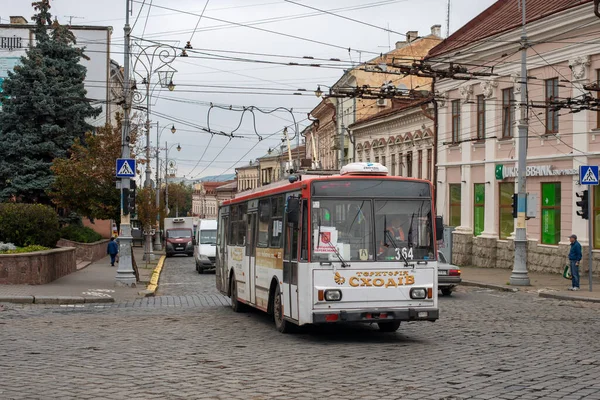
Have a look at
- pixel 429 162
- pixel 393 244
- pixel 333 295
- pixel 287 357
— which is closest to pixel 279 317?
pixel 333 295

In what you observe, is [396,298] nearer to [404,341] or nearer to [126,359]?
[404,341]

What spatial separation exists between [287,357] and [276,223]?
12.8ft

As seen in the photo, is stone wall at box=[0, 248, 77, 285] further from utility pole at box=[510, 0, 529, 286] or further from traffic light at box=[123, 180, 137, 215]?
utility pole at box=[510, 0, 529, 286]

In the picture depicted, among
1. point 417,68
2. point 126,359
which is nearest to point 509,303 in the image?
point 417,68

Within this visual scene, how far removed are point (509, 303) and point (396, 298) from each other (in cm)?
925

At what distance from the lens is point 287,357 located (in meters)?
12.0

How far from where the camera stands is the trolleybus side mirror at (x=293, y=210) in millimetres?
13641

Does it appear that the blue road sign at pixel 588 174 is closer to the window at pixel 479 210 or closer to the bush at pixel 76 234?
the window at pixel 479 210

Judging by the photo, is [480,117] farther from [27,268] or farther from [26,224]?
[27,268]

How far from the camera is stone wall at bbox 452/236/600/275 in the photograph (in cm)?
3266

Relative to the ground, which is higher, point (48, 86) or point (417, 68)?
point (48, 86)

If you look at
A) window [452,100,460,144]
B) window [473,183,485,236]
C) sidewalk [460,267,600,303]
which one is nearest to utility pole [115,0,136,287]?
sidewalk [460,267,600,303]

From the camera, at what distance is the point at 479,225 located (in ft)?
134

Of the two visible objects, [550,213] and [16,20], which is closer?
[550,213]
